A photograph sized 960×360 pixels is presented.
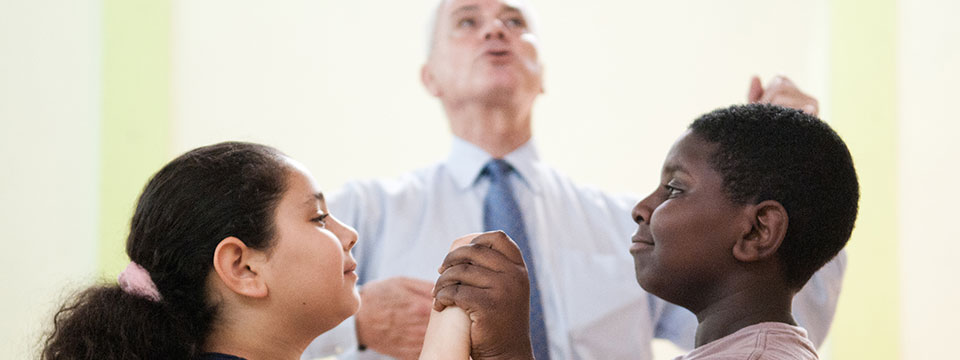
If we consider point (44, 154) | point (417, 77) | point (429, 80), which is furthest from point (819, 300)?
point (44, 154)

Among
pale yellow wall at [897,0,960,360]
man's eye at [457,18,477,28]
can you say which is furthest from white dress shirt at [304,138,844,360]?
pale yellow wall at [897,0,960,360]

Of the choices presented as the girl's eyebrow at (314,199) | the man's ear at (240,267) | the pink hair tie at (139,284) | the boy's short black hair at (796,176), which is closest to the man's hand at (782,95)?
the boy's short black hair at (796,176)

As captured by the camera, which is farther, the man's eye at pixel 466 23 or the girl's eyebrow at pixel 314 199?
the man's eye at pixel 466 23

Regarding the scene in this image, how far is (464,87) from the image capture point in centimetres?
235

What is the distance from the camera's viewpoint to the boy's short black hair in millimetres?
1320

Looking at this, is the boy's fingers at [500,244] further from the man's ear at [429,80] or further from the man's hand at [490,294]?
the man's ear at [429,80]

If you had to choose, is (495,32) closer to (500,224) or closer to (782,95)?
(500,224)

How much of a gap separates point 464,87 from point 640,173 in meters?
1.18

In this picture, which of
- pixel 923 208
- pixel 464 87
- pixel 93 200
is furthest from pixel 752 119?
pixel 93 200

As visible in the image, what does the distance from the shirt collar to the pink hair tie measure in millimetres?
1088

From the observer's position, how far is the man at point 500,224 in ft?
6.59

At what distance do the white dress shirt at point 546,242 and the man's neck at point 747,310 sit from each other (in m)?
0.81

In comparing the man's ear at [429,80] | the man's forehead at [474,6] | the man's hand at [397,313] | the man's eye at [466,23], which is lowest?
the man's hand at [397,313]

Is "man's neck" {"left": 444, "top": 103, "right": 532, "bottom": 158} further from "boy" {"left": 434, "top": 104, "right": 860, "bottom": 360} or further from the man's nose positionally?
"boy" {"left": 434, "top": 104, "right": 860, "bottom": 360}
